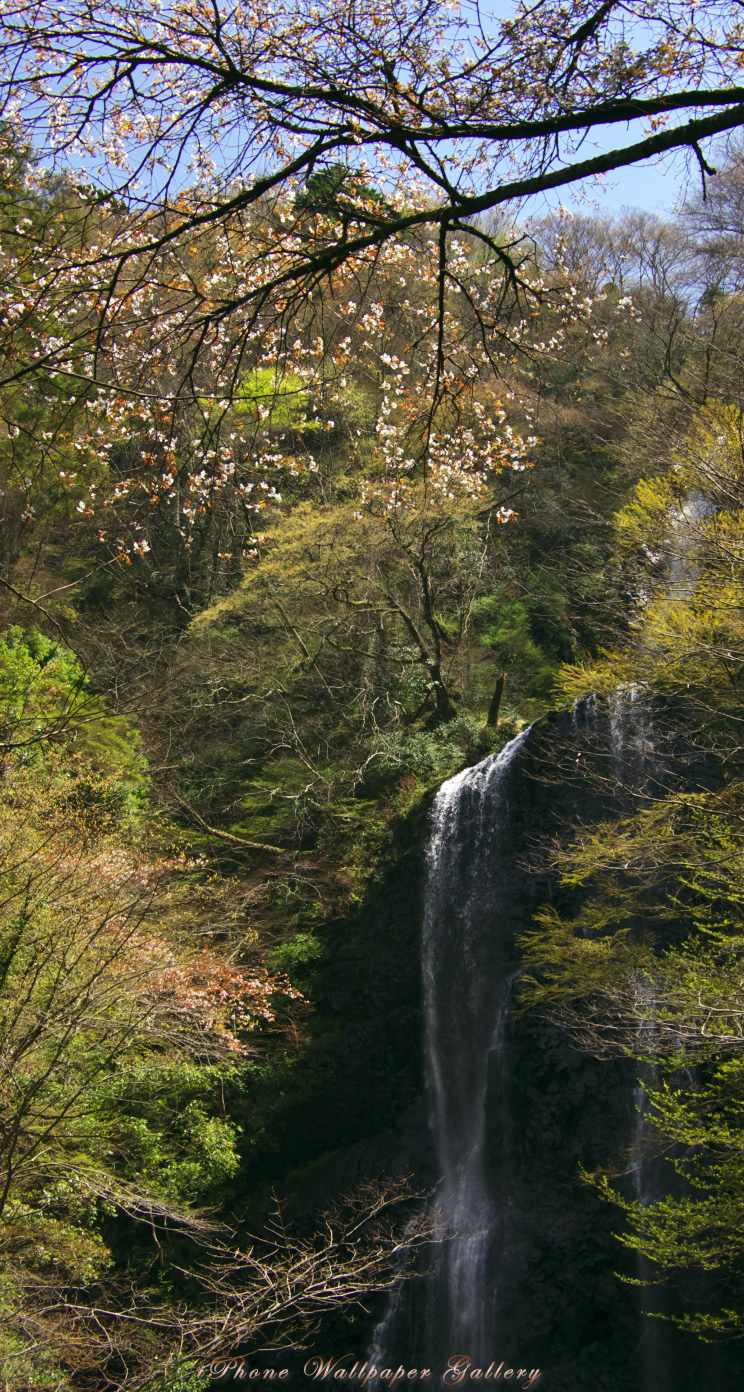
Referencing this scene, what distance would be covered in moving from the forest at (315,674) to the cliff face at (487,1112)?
0.14 metres

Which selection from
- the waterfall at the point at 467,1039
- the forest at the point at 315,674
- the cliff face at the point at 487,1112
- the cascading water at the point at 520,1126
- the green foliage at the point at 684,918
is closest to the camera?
the forest at the point at 315,674

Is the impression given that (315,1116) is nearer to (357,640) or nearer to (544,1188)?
(544,1188)

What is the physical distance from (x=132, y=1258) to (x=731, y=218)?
1919cm

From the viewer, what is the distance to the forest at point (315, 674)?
99.7 inches

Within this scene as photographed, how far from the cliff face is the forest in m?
0.14

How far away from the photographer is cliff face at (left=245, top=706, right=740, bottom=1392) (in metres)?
8.63

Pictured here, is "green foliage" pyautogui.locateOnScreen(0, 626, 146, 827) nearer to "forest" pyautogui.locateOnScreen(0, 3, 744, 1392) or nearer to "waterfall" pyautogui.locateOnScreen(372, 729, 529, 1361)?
"forest" pyautogui.locateOnScreen(0, 3, 744, 1392)

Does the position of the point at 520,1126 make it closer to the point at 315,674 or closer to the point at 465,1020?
the point at 465,1020

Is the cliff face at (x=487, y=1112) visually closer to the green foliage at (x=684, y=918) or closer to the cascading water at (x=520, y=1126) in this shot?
the cascading water at (x=520, y=1126)

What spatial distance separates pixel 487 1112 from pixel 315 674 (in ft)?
25.9

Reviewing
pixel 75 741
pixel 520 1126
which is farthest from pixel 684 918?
pixel 75 741

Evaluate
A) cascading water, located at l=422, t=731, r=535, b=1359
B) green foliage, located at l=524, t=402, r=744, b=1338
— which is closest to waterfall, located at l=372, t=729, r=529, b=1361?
cascading water, located at l=422, t=731, r=535, b=1359

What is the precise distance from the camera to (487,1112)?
10.4 metres

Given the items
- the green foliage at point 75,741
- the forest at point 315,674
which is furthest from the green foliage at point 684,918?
the green foliage at point 75,741
